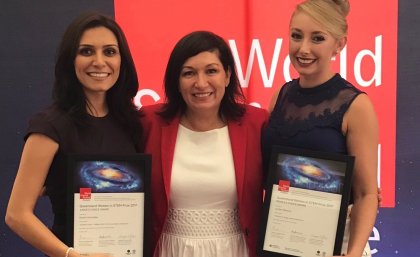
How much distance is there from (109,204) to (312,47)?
2.77 ft

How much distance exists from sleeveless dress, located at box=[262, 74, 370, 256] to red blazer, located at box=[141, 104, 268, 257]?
0.06 metres

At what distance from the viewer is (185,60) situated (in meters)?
1.71

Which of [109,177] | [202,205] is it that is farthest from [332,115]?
[109,177]

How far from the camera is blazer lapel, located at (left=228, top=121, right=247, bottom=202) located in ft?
5.54

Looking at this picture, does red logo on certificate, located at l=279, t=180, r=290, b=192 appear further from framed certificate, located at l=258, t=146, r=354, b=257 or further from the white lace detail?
the white lace detail

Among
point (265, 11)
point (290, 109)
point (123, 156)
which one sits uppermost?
point (265, 11)

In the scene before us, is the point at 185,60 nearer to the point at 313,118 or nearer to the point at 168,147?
the point at 168,147

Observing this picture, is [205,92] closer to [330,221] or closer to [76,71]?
[76,71]

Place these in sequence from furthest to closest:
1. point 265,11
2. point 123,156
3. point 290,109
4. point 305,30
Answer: point 265,11 < point 290,109 < point 305,30 < point 123,156

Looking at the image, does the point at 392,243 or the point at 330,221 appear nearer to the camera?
the point at 330,221

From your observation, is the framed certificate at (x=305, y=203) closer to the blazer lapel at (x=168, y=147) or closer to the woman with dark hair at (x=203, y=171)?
the woman with dark hair at (x=203, y=171)

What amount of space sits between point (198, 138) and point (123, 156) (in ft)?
1.14

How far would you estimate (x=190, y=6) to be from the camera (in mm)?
2777

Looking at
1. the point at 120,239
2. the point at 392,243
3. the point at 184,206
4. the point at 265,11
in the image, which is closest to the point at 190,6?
the point at 265,11
